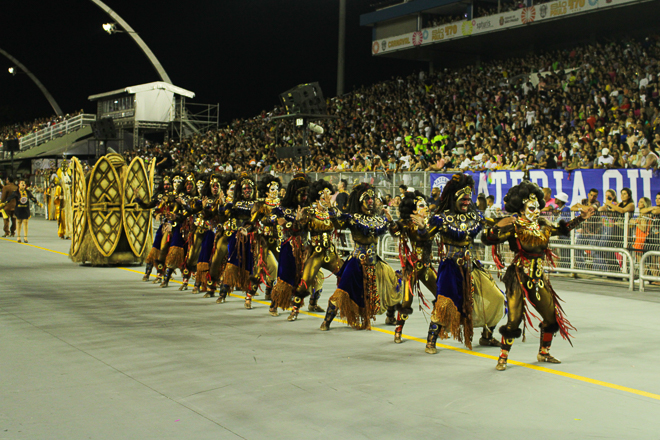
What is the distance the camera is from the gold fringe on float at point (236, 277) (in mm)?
9172

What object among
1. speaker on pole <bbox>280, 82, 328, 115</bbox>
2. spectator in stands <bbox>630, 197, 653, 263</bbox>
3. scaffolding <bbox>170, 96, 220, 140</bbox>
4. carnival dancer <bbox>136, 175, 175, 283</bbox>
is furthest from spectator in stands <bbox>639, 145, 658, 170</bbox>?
scaffolding <bbox>170, 96, 220, 140</bbox>

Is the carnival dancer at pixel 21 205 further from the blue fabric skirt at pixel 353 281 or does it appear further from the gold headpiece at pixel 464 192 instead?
the gold headpiece at pixel 464 192

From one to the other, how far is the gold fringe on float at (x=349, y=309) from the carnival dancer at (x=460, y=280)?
3.47ft

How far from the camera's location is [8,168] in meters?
50.3

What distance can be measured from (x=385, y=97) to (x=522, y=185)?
2194 cm

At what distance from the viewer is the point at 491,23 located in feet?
80.5

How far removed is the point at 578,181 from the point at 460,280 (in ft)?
27.9

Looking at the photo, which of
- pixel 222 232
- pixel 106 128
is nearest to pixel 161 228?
pixel 222 232

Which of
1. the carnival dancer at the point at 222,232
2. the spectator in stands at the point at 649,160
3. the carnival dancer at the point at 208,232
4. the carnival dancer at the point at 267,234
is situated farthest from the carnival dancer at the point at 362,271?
the spectator in stands at the point at 649,160

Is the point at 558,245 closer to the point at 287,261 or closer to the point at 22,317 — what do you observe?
the point at 287,261

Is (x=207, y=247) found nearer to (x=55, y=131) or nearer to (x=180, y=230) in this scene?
(x=180, y=230)

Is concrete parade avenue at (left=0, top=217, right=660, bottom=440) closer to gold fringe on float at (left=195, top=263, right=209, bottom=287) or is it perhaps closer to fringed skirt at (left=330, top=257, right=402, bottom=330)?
fringed skirt at (left=330, top=257, right=402, bottom=330)

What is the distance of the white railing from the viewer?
45.7 metres

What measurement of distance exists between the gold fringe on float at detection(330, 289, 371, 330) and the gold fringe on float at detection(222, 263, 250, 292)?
2249mm
